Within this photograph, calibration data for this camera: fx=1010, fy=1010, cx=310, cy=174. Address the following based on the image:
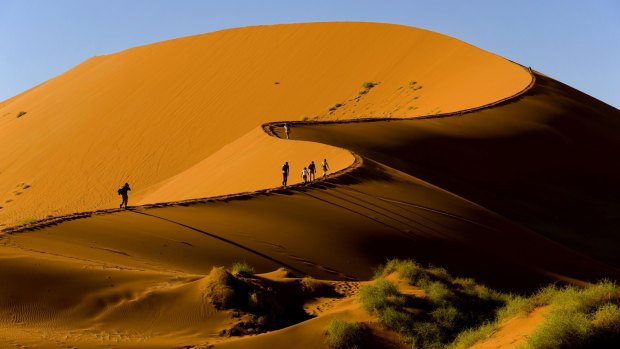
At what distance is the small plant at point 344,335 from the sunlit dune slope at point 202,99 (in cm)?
2177

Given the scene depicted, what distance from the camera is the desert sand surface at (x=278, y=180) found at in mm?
15633

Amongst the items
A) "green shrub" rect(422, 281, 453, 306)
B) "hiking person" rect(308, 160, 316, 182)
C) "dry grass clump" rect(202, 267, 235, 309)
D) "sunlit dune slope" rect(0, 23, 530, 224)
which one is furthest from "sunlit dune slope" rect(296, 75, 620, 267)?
"dry grass clump" rect(202, 267, 235, 309)

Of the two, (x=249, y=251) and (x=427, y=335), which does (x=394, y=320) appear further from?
(x=249, y=251)

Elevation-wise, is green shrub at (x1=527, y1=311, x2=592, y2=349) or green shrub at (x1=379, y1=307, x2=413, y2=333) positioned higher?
green shrub at (x1=527, y1=311, x2=592, y2=349)

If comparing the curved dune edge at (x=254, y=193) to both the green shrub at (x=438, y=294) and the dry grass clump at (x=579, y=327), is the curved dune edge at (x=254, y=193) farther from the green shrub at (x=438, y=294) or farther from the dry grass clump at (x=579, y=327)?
the dry grass clump at (x=579, y=327)

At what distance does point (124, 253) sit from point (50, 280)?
14.0ft

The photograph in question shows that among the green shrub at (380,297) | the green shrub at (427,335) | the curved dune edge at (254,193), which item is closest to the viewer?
the green shrub at (427,335)

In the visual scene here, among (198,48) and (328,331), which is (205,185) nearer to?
(328,331)

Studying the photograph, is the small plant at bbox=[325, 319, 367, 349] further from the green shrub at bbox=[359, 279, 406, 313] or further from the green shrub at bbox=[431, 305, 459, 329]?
the green shrub at bbox=[431, 305, 459, 329]

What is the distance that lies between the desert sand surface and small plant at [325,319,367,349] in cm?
26

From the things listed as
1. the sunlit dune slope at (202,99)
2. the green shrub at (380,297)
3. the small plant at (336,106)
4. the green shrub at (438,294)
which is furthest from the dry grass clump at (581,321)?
the small plant at (336,106)

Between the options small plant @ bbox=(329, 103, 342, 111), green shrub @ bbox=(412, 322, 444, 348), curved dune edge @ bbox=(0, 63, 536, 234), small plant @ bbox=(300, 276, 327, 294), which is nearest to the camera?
green shrub @ bbox=(412, 322, 444, 348)

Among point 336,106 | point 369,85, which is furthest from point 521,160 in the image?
point 369,85

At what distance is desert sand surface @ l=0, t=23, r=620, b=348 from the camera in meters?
15.6
